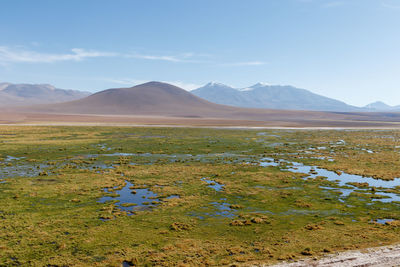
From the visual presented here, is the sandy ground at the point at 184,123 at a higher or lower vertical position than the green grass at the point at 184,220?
higher

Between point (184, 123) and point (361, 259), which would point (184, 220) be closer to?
point (361, 259)

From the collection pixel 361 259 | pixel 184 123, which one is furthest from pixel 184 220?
pixel 184 123

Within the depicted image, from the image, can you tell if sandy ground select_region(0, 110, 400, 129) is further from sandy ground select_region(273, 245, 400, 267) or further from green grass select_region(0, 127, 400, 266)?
sandy ground select_region(273, 245, 400, 267)

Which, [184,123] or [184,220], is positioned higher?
[184,123]

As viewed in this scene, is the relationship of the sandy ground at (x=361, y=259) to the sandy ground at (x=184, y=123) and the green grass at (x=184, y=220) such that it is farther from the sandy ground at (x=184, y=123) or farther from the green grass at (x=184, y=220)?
the sandy ground at (x=184, y=123)

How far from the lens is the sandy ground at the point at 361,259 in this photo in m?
10.3

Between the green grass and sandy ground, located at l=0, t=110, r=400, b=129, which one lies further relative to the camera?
sandy ground, located at l=0, t=110, r=400, b=129

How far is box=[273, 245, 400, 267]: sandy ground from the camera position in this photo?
10273mm

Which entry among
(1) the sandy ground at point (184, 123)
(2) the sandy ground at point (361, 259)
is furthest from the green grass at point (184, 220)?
(1) the sandy ground at point (184, 123)

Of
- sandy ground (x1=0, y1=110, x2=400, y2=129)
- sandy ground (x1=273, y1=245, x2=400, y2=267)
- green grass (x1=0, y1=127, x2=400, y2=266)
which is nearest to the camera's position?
sandy ground (x1=273, y1=245, x2=400, y2=267)

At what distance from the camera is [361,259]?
10.6 m

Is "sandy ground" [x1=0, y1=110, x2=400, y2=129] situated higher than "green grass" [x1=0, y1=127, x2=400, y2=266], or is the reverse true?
"sandy ground" [x1=0, y1=110, x2=400, y2=129]

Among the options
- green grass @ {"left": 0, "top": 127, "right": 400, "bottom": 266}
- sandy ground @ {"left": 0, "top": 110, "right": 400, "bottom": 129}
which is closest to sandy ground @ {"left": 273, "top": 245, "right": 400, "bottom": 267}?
green grass @ {"left": 0, "top": 127, "right": 400, "bottom": 266}

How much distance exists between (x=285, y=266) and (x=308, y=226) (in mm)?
4045
